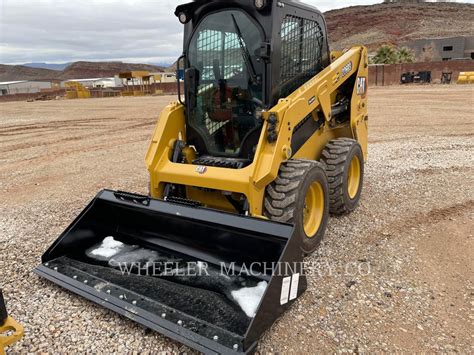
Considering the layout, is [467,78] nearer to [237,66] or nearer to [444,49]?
[444,49]

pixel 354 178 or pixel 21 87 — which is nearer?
pixel 354 178

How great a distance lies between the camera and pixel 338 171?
13.8ft

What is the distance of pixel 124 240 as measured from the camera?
3.60 metres

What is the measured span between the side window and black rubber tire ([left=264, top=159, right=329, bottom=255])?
0.79m

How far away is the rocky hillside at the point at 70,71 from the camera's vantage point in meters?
91.9

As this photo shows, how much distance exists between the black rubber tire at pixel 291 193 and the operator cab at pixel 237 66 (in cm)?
42

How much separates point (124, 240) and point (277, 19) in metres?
2.42

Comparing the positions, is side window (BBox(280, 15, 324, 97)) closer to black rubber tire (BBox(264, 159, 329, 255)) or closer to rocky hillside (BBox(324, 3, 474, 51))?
black rubber tire (BBox(264, 159, 329, 255))

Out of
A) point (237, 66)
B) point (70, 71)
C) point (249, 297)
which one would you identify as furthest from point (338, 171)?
point (70, 71)

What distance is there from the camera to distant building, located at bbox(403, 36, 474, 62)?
47.7 metres

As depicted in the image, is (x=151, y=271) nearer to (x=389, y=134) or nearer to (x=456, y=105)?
(x=389, y=134)

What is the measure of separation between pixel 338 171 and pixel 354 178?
2.20 ft

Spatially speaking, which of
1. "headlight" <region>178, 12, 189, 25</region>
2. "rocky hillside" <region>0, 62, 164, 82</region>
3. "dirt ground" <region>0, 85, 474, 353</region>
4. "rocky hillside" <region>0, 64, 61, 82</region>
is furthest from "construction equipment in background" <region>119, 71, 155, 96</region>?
"rocky hillside" <region>0, 64, 61, 82</region>

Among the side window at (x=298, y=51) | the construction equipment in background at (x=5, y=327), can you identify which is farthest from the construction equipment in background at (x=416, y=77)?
the construction equipment in background at (x=5, y=327)
